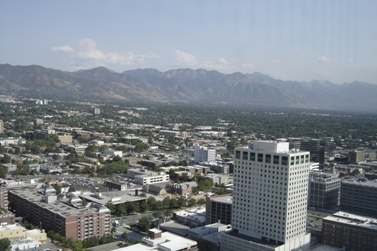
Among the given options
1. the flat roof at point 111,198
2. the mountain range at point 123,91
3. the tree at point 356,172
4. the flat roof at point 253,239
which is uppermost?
the mountain range at point 123,91

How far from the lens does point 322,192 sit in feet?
81.1

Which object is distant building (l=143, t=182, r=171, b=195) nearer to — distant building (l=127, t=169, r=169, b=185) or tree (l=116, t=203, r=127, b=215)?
distant building (l=127, t=169, r=169, b=185)

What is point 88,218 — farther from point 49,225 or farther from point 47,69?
point 47,69

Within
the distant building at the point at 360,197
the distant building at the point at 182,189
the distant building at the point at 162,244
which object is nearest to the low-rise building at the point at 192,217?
the distant building at the point at 162,244

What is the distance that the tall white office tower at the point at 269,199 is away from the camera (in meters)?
15.6

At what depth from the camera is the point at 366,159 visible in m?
41.4

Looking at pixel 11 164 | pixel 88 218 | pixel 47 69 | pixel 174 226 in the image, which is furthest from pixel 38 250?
pixel 47 69

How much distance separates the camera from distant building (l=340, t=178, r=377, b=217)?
23391mm

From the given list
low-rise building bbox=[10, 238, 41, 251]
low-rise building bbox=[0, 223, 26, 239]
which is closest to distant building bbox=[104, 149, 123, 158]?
low-rise building bbox=[0, 223, 26, 239]

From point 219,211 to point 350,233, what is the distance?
537 cm

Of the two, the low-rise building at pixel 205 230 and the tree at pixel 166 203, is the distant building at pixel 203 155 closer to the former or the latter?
the tree at pixel 166 203

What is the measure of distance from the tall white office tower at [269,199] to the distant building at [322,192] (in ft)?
27.5

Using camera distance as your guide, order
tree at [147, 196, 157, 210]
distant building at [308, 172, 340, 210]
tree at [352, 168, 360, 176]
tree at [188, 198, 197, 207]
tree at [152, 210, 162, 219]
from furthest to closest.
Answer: tree at [352, 168, 360, 176]
distant building at [308, 172, 340, 210]
tree at [188, 198, 197, 207]
tree at [147, 196, 157, 210]
tree at [152, 210, 162, 219]

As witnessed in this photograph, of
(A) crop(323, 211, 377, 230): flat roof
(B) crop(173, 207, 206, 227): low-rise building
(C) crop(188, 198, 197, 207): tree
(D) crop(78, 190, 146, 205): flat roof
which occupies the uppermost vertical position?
(A) crop(323, 211, 377, 230): flat roof
